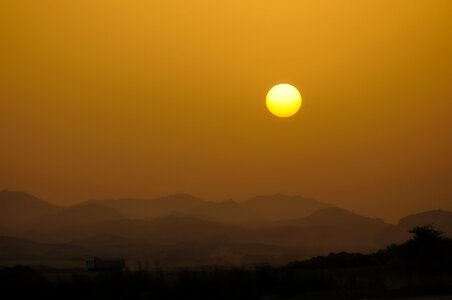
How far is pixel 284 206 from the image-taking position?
19450 cm

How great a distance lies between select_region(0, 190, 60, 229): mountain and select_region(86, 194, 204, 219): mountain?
12.4m

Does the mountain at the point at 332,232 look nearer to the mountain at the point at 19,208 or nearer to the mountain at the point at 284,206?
the mountain at the point at 284,206

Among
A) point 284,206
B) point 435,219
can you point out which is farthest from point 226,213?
point 435,219

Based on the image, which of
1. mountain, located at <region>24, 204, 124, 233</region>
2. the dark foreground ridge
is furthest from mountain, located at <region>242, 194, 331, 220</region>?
the dark foreground ridge

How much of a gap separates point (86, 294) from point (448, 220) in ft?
432

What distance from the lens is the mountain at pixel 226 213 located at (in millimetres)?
187012

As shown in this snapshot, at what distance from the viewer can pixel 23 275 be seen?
36.1m

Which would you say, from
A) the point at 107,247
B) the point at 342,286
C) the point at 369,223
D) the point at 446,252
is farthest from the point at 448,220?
the point at 342,286

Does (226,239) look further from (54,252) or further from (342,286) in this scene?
(342,286)

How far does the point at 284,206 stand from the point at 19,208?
61710mm

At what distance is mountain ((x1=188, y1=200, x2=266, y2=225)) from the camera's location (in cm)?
18701

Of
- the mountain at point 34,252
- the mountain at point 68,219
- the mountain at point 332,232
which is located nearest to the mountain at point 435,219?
the mountain at point 332,232

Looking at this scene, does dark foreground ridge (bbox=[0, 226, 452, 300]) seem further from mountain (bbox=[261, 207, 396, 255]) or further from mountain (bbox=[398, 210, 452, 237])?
mountain (bbox=[261, 207, 396, 255])

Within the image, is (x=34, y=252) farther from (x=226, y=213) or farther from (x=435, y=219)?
(x=435, y=219)
